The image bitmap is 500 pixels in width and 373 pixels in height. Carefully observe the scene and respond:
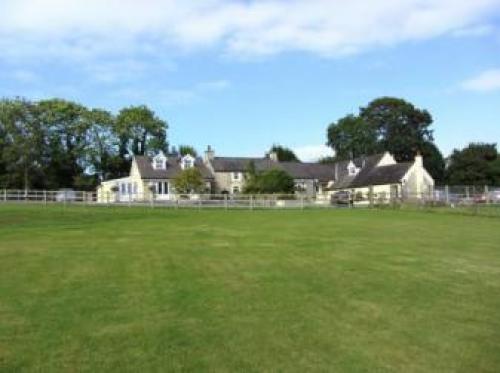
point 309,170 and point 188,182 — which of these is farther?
point 309,170

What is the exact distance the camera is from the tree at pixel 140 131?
326 feet

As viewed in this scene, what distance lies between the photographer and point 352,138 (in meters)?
115

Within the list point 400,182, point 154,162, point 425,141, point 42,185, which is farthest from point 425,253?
point 425,141

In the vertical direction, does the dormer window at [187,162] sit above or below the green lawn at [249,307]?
above

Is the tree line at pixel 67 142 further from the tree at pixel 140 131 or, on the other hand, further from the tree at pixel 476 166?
the tree at pixel 476 166

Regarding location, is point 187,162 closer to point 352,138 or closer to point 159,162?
point 159,162

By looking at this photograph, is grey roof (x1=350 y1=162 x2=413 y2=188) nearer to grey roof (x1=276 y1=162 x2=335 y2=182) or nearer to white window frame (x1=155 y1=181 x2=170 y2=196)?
grey roof (x1=276 y1=162 x2=335 y2=182)

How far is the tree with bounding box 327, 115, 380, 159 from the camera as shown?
11300 cm

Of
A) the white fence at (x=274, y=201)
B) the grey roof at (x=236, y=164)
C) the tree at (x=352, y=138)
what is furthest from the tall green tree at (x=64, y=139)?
the tree at (x=352, y=138)

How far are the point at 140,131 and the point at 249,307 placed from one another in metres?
91.1

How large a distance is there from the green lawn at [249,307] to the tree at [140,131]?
3145 inches

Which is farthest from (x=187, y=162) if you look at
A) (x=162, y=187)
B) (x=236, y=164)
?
(x=236, y=164)

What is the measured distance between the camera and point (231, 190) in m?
91.9

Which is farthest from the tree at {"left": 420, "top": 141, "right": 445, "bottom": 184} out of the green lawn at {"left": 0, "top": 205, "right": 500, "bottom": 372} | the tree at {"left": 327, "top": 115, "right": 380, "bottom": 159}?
the green lawn at {"left": 0, "top": 205, "right": 500, "bottom": 372}
